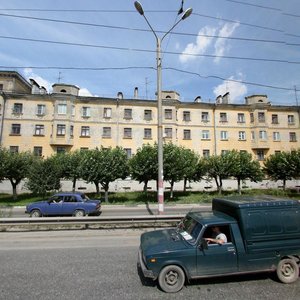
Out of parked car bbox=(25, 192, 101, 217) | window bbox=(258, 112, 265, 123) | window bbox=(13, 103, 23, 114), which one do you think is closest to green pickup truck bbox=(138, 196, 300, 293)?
parked car bbox=(25, 192, 101, 217)

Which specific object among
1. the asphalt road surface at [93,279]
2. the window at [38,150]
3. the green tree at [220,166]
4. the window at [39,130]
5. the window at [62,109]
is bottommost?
the asphalt road surface at [93,279]

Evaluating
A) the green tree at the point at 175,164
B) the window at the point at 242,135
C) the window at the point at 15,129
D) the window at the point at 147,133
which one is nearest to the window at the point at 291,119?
the window at the point at 242,135

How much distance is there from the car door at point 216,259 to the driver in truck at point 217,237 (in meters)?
0.09

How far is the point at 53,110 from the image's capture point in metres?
35.9

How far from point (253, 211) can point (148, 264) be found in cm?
287

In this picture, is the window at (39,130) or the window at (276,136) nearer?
the window at (39,130)

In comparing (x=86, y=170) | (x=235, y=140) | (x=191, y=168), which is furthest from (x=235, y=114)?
(x=86, y=170)

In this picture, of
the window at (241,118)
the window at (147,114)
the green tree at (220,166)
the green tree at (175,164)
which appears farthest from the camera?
the window at (241,118)

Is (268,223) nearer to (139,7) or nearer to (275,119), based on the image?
(139,7)

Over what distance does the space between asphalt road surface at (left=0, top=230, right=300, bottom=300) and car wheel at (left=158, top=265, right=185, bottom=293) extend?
0.14 metres

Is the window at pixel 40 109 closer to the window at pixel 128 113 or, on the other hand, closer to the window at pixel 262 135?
the window at pixel 128 113

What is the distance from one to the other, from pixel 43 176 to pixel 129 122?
53.9 ft

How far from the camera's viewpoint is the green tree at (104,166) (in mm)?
25000

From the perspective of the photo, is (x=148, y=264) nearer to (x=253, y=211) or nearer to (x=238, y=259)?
(x=238, y=259)
